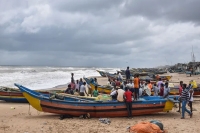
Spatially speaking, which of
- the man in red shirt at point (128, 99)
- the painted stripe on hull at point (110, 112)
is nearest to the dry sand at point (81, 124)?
the painted stripe on hull at point (110, 112)

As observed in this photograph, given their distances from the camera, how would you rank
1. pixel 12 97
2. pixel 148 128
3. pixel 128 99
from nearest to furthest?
pixel 148 128
pixel 128 99
pixel 12 97

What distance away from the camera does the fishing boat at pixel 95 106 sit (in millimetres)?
→ 11812

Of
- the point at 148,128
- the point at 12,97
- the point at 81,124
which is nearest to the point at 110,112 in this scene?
the point at 81,124

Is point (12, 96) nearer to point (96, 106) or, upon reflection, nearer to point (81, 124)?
point (96, 106)

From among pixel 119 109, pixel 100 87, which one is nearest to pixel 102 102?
pixel 119 109

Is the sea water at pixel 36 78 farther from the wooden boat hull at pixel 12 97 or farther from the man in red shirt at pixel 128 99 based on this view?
the man in red shirt at pixel 128 99

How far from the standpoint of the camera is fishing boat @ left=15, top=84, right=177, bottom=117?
38.8ft

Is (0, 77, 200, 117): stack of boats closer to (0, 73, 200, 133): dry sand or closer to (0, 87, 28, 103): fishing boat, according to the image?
(0, 73, 200, 133): dry sand

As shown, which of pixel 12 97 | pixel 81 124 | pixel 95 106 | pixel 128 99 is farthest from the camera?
pixel 12 97

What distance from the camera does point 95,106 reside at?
38.7 ft

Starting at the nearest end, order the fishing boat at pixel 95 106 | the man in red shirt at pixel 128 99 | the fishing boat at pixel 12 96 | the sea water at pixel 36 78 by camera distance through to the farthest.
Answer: the man in red shirt at pixel 128 99, the fishing boat at pixel 95 106, the fishing boat at pixel 12 96, the sea water at pixel 36 78

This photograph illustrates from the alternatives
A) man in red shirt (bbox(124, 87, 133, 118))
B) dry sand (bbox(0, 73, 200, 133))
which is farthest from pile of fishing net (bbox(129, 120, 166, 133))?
man in red shirt (bbox(124, 87, 133, 118))

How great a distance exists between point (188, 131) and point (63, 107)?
561 cm

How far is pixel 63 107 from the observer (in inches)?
470
